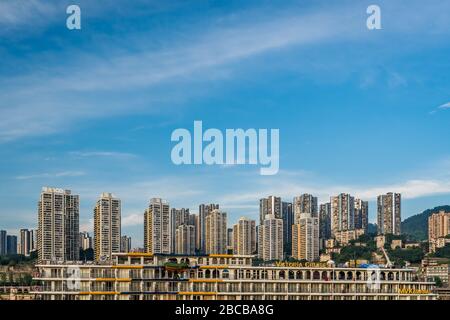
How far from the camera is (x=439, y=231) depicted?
27.6 m

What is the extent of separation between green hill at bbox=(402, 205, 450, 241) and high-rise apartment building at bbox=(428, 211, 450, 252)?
0.36 metres

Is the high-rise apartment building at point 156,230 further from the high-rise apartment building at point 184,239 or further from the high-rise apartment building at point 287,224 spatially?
the high-rise apartment building at point 287,224

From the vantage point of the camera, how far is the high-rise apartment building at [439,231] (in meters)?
27.2

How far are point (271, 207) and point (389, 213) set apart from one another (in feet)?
20.0

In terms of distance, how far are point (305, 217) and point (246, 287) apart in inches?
307

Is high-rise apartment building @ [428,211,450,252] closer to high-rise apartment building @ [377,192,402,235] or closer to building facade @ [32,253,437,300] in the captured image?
high-rise apartment building @ [377,192,402,235]

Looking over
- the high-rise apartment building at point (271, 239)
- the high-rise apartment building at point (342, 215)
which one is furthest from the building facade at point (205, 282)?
the high-rise apartment building at point (342, 215)

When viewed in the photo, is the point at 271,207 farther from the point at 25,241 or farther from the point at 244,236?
the point at 25,241

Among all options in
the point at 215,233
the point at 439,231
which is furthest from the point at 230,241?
the point at 439,231
